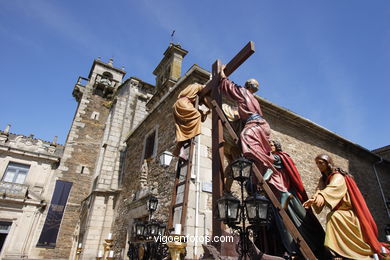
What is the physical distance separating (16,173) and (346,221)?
19451 millimetres

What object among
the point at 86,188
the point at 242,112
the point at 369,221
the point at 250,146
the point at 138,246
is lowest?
Answer: the point at 138,246

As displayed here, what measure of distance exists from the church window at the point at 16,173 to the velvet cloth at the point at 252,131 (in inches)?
695

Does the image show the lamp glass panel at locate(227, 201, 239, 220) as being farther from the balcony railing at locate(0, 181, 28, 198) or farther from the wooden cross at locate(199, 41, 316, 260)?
the balcony railing at locate(0, 181, 28, 198)

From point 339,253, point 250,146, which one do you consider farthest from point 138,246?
point 339,253

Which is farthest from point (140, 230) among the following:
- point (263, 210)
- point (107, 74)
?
point (107, 74)

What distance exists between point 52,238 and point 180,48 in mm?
13768

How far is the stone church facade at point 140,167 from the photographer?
6.64m

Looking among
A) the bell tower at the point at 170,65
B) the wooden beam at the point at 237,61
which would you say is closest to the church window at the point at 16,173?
the bell tower at the point at 170,65

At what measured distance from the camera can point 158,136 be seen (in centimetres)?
848

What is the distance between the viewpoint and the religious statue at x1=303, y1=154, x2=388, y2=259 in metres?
2.75

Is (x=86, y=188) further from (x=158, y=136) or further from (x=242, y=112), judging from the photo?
(x=242, y=112)

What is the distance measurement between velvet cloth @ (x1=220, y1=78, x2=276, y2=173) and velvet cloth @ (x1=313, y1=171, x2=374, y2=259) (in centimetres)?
80

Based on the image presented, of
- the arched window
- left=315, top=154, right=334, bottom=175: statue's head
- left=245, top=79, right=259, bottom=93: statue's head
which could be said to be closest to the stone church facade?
left=315, top=154, right=334, bottom=175: statue's head

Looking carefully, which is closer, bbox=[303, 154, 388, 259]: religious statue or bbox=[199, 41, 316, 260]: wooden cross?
bbox=[303, 154, 388, 259]: religious statue
